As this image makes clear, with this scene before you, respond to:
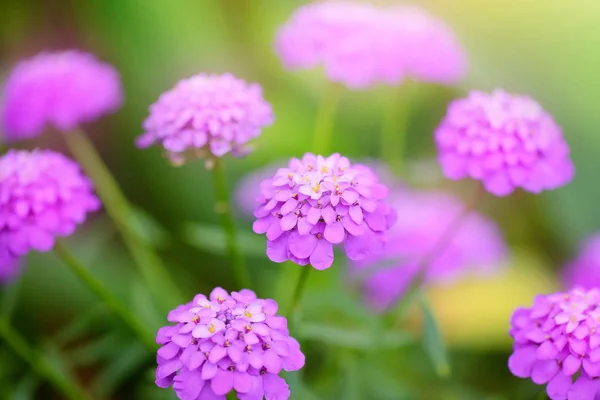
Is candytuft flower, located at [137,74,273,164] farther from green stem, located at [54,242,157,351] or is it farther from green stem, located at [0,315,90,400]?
green stem, located at [0,315,90,400]

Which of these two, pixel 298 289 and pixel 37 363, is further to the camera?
pixel 37 363

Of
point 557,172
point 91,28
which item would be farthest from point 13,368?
point 91,28

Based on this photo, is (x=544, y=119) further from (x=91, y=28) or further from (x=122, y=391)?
(x=91, y=28)

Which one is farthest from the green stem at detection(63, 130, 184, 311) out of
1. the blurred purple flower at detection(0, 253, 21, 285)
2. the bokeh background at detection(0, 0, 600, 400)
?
the blurred purple flower at detection(0, 253, 21, 285)

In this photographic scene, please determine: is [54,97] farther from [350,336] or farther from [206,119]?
[350,336]

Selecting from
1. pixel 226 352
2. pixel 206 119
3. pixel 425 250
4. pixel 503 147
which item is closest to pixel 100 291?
pixel 206 119

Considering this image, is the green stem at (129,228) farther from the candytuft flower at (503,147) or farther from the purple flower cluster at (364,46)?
the candytuft flower at (503,147)

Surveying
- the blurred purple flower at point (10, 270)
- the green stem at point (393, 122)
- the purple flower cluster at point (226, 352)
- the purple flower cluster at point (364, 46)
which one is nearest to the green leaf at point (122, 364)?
the blurred purple flower at point (10, 270)
